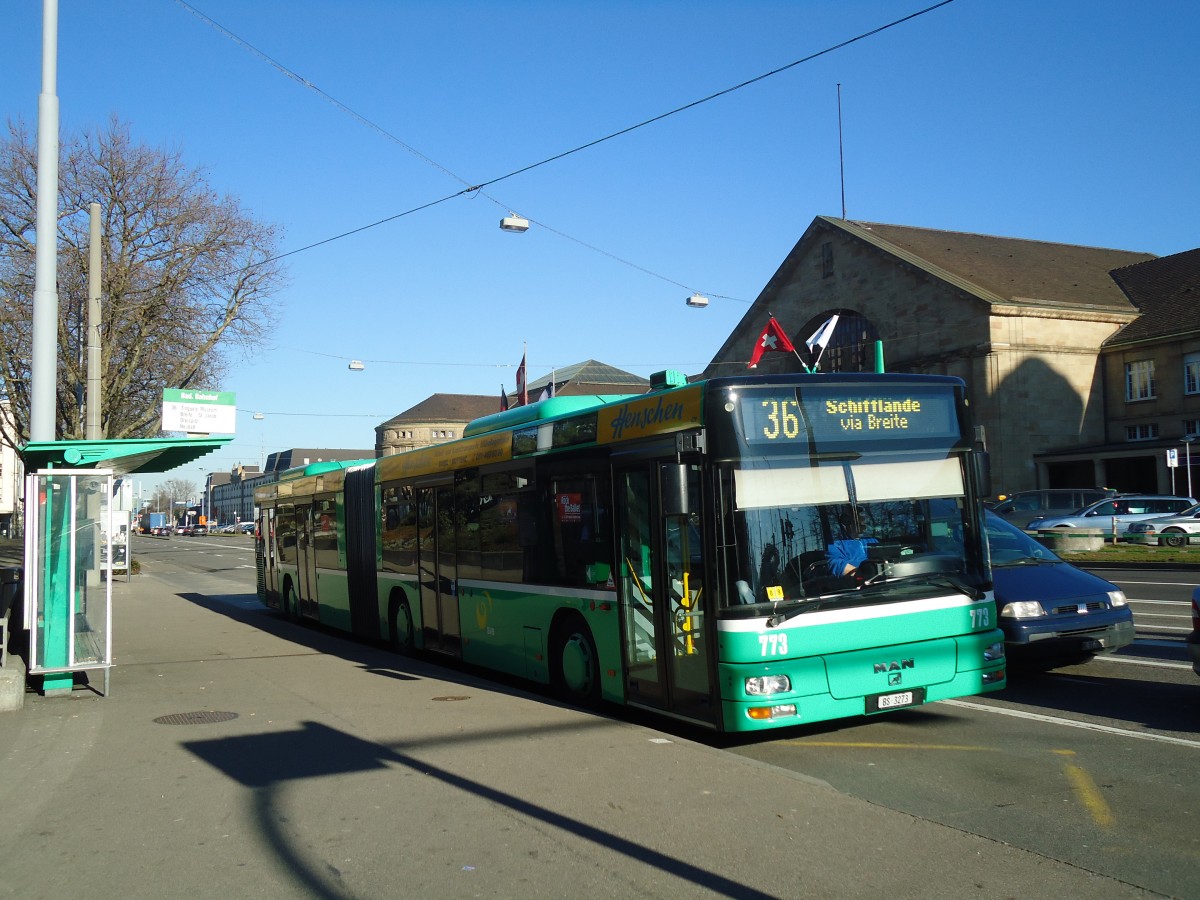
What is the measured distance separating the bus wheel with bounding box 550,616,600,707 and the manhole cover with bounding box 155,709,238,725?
2931mm

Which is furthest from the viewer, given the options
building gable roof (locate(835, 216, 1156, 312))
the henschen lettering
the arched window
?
the arched window

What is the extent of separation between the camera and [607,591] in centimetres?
958

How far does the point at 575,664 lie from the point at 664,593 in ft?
6.22

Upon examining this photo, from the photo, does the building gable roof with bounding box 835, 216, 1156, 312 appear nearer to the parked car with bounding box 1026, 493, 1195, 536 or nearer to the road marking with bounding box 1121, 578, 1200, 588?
the parked car with bounding box 1026, 493, 1195, 536

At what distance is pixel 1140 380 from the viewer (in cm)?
5272

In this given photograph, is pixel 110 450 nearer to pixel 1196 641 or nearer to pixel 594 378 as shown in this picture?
pixel 1196 641

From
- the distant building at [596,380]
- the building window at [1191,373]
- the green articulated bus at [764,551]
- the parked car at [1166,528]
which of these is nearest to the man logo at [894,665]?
the green articulated bus at [764,551]

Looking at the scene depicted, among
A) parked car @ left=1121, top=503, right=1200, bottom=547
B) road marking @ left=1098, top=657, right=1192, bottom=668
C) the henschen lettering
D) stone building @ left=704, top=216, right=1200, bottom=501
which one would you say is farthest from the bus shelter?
stone building @ left=704, top=216, right=1200, bottom=501

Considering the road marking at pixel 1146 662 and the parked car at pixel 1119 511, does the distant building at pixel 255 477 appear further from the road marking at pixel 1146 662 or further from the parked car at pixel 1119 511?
the road marking at pixel 1146 662

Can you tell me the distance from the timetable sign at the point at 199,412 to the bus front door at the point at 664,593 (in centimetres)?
2142

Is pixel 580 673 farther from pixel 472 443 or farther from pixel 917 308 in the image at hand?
pixel 917 308

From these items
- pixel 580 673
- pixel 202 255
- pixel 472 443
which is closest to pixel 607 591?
pixel 580 673

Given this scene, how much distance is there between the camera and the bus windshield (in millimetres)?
7906

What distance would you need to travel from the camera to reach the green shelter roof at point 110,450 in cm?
1055
